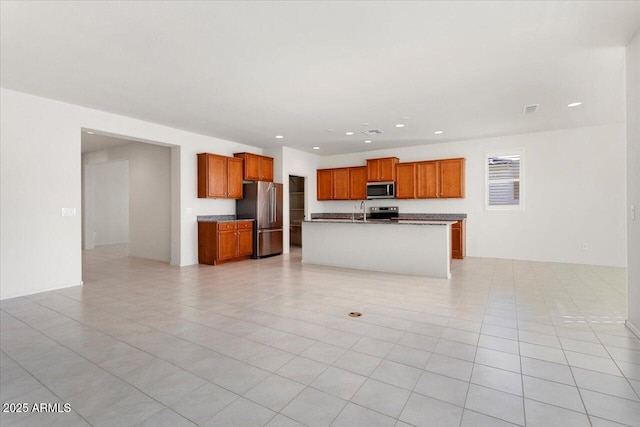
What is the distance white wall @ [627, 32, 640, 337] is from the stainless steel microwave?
5.12m

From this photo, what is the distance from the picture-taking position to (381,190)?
8.34 metres

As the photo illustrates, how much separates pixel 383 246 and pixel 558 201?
3986 millimetres

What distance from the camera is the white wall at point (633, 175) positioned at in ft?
9.56

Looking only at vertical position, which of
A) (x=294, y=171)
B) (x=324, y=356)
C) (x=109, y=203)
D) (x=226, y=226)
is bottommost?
(x=324, y=356)

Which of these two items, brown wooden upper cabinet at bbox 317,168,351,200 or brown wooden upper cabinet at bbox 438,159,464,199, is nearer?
brown wooden upper cabinet at bbox 438,159,464,199

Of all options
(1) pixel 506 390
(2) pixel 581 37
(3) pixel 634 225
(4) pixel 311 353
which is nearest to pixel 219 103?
(4) pixel 311 353

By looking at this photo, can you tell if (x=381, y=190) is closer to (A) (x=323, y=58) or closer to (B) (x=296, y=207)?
(B) (x=296, y=207)

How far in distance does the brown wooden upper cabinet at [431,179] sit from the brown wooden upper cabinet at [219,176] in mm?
4021

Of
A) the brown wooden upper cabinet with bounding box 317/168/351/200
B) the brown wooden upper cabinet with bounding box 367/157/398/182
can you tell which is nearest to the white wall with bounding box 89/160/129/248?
the brown wooden upper cabinet with bounding box 317/168/351/200

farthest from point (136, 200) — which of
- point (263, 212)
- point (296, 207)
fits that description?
point (296, 207)

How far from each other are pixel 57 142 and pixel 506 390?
6177mm

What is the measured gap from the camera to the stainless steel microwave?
8.17 meters

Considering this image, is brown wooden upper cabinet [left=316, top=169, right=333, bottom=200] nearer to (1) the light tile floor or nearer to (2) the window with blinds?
(2) the window with blinds

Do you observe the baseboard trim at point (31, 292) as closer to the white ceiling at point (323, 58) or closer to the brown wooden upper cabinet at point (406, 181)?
the white ceiling at point (323, 58)
